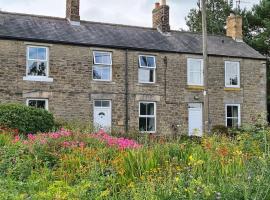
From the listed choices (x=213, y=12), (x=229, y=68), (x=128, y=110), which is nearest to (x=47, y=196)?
(x=128, y=110)

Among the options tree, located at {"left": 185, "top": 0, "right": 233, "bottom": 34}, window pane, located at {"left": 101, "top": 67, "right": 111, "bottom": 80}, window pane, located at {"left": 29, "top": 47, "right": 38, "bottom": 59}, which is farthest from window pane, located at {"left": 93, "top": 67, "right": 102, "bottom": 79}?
tree, located at {"left": 185, "top": 0, "right": 233, "bottom": 34}

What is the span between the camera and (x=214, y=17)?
5297 centimetres

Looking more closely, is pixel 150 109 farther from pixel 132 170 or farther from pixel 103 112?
pixel 132 170

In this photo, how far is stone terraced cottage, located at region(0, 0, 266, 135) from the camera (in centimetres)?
2480

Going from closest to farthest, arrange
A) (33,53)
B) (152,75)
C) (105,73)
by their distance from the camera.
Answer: (33,53) → (105,73) → (152,75)

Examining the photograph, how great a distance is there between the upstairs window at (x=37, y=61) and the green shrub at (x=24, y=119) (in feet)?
19.8

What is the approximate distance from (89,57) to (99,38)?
1.73 metres

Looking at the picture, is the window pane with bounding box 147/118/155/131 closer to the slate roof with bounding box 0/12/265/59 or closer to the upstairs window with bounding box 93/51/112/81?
the upstairs window with bounding box 93/51/112/81

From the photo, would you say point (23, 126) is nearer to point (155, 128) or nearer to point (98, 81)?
point (98, 81)

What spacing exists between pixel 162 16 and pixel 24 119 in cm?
1478

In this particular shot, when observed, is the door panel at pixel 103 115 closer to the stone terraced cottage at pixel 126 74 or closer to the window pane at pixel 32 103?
the stone terraced cottage at pixel 126 74

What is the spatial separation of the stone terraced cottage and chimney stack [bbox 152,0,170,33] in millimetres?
63

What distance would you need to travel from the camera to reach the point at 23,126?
18.3 metres

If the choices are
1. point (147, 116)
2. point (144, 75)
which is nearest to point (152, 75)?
point (144, 75)
